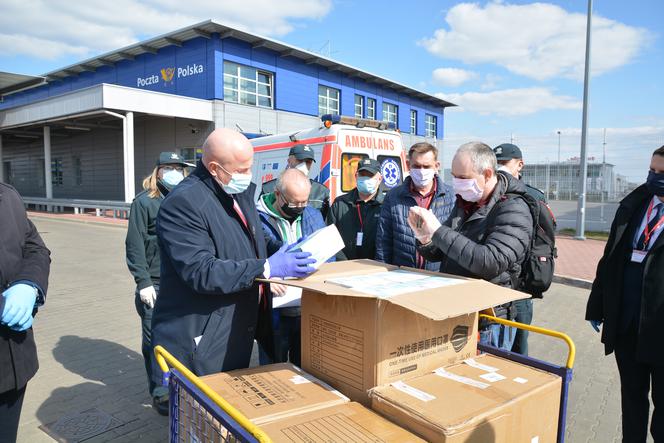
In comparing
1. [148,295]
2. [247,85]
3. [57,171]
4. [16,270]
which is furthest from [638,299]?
[57,171]

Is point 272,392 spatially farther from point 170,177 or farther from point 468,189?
point 170,177

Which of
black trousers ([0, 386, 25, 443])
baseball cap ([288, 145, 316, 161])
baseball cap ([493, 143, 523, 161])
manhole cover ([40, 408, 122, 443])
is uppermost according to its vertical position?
baseball cap ([288, 145, 316, 161])

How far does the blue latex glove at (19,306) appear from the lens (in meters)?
1.88

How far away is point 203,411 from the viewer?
1574 mm

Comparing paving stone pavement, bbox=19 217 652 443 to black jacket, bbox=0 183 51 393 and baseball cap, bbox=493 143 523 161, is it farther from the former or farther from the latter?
baseball cap, bbox=493 143 523 161

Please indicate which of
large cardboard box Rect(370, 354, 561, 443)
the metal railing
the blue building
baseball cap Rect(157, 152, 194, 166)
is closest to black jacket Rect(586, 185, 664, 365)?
large cardboard box Rect(370, 354, 561, 443)

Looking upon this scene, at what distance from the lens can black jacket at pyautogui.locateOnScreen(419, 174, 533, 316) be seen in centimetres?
206

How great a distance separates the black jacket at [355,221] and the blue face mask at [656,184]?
7.61 feet

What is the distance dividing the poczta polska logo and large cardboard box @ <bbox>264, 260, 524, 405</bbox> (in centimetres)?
2013

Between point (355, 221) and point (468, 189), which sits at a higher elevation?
point (468, 189)

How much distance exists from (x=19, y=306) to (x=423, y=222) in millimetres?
1843

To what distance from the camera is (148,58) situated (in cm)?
2234

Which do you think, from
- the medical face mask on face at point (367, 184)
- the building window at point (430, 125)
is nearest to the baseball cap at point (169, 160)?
the medical face mask on face at point (367, 184)

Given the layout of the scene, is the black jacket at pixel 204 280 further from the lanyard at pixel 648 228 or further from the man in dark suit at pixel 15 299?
the lanyard at pixel 648 228
